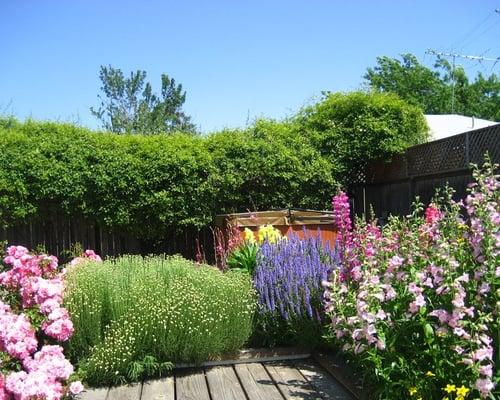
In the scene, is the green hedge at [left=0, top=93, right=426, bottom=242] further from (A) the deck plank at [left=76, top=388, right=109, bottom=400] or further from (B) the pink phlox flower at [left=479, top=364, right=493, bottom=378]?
(B) the pink phlox flower at [left=479, top=364, right=493, bottom=378]

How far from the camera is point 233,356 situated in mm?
4125

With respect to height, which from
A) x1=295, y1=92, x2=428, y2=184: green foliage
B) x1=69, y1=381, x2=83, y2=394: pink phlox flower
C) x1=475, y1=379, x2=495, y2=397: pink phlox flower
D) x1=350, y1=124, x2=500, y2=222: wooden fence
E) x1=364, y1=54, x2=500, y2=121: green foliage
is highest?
x1=364, y1=54, x2=500, y2=121: green foliage

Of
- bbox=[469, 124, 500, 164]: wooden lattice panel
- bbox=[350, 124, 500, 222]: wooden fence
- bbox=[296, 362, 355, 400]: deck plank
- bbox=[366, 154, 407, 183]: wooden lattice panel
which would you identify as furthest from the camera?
bbox=[366, 154, 407, 183]: wooden lattice panel

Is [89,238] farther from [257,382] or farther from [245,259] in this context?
[257,382]

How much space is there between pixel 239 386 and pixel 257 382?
0.14 m

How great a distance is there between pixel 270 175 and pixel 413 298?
663 centimetres

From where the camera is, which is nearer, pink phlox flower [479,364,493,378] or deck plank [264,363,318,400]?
pink phlox flower [479,364,493,378]

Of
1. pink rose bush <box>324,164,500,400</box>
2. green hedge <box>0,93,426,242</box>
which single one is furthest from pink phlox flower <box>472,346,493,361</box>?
green hedge <box>0,93,426,242</box>

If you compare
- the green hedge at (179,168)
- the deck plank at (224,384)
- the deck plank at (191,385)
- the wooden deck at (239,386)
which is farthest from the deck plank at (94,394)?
the green hedge at (179,168)

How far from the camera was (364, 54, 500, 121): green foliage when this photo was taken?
3728 centimetres

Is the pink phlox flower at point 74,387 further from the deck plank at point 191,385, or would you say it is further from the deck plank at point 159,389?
the deck plank at point 191,385

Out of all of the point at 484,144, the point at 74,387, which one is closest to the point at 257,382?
the point at 74,387

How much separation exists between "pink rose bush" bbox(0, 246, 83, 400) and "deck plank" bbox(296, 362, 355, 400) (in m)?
1.51

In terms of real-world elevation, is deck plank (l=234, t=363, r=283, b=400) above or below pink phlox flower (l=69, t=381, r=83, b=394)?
below
